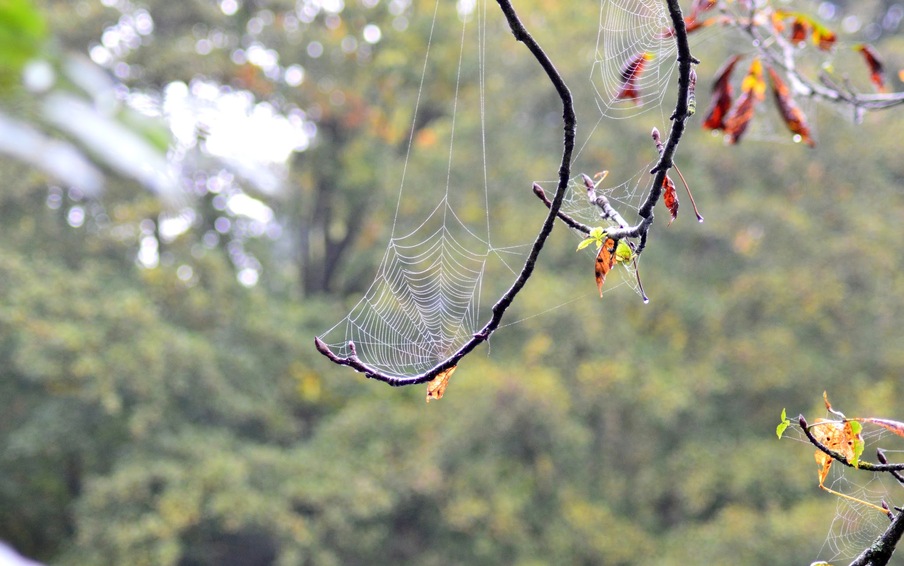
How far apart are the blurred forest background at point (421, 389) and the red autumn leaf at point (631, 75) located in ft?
16.8

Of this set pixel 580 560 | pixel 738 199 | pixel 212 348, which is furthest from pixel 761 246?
pixel 212 348

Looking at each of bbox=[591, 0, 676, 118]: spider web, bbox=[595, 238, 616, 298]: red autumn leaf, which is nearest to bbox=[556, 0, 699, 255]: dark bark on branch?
bbox=[595, 238, 616, 298]: red autumn leaf

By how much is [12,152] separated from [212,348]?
7651 mm

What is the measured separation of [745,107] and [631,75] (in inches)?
15.9

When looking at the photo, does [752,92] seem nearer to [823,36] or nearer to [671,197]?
[823,36]

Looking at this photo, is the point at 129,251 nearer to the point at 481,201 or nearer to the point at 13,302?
the point at 13,302

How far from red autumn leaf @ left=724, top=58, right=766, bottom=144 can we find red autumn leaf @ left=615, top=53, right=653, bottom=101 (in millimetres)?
283

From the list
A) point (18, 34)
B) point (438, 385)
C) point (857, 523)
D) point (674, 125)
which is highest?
point (674, 125)

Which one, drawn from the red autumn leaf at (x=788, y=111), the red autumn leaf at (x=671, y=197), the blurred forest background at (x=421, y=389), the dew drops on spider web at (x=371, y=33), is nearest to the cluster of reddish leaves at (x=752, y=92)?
the red autumn leaf at (x=788, y=111)

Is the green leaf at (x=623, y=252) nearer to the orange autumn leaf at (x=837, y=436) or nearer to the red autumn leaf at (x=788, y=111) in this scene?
the orange autumn leaf at (x=837, y=436)

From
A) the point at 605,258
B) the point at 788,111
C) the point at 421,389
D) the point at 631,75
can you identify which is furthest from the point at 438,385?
the point at 421,389

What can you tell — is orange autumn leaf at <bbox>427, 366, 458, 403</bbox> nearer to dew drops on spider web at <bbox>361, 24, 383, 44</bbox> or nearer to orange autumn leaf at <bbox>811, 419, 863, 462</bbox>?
orange autumn leaf at <bbox>811, 419, 863, 462</bbox>

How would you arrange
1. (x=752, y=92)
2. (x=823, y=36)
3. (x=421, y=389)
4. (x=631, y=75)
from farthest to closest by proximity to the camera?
(x=421, y=389) → (x=752, y=92) → (x=823, y=36) → (x=631, y=75)

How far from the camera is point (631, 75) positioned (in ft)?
5.91
